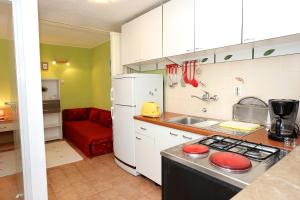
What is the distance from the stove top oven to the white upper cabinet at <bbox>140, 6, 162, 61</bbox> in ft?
5.13

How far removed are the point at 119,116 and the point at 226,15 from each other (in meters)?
1.95

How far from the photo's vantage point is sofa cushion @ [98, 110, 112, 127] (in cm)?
402

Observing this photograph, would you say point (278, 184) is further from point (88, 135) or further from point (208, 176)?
point (88, 135)

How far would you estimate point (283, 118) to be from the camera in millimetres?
Answer: 1400

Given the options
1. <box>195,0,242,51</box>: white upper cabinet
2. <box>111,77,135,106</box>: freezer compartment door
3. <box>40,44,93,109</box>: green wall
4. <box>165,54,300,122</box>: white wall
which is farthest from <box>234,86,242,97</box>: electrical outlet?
<box>40,44,93,109</box>: green wall

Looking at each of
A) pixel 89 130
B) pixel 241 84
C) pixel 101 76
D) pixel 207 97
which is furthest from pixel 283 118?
pixel 101 76

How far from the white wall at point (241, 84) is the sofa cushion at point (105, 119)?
180cm

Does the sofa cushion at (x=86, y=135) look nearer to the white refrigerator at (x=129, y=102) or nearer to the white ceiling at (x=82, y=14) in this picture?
the white refrigerator at (x=129, y=102)

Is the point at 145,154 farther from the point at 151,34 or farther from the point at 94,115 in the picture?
the point at 94,115

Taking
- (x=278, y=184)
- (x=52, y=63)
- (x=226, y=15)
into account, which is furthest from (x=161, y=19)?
(x=52, y=63)

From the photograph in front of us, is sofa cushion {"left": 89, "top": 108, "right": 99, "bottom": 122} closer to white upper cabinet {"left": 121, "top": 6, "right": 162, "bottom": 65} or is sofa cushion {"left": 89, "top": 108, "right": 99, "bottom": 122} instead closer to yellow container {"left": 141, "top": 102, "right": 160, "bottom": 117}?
white upper cabinet {"left": 121, "top": 6, "right": 162, "bottom": 65}

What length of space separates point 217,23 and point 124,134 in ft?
6.29

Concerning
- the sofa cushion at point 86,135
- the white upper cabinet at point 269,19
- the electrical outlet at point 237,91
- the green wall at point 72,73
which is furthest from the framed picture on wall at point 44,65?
the white upper cabinet at point 269,19

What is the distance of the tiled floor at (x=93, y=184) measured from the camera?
7.25 feet
